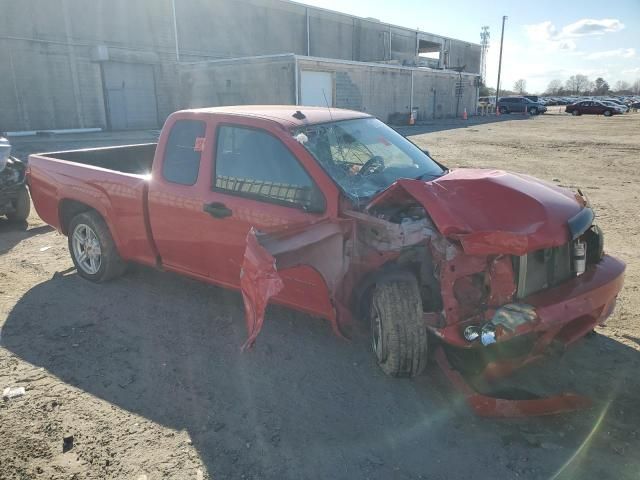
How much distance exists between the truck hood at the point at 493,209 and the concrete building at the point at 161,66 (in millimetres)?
22668

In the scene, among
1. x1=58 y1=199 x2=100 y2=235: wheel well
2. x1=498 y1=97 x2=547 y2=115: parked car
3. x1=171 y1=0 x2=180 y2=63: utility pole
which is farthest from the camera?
x1=498 y1=97 x2=547 y2=115: parked car

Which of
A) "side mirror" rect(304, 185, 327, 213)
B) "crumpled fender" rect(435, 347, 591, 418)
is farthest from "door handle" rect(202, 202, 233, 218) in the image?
"crumpled fender" rect(435, 347, 591, 418)

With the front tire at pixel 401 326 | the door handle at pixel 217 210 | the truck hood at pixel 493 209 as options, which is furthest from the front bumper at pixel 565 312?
the door handle at pixel 217 210

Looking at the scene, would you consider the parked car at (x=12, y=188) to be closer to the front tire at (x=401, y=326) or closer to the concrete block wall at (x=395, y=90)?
the front tire at (x=401, y=326)

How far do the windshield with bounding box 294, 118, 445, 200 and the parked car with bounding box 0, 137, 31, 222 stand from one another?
595 centimetres

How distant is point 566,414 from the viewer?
3137mm

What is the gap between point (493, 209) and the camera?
316cm

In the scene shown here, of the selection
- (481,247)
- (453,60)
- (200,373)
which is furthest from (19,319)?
(453,60)

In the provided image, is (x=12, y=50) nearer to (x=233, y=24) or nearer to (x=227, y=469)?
(x=233, y=24)

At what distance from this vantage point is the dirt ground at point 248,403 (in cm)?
278

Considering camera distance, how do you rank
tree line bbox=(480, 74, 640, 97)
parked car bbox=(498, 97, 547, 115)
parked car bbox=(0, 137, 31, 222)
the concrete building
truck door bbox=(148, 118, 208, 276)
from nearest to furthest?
truck door bbox=(148, 118, 208, 276) → parked car bbox=(0, 137, 31, 222) → the concrete building → parked car bbox=(498, 97, 547, 115) → tree line bbox=(480, 74, 640, 97)

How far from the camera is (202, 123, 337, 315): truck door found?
3699 mm

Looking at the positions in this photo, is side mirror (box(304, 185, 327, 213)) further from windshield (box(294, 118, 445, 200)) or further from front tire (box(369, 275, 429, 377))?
front tire (box(369, 275, 429, 377))

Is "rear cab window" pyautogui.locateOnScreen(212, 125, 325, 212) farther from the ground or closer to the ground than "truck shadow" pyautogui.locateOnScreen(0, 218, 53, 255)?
farther from the ground
